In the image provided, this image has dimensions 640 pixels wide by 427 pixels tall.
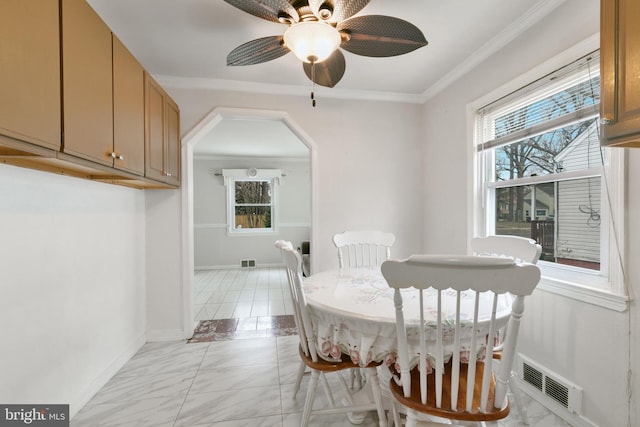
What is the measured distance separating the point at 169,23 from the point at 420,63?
1.92 meters

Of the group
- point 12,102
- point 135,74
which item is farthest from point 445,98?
point 12,102

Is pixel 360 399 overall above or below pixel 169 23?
below

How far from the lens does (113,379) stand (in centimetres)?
202

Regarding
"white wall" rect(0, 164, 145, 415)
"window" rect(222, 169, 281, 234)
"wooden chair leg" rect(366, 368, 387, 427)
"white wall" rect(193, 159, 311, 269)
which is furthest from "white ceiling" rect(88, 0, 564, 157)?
"window" rect(222, 169, 281, 234)

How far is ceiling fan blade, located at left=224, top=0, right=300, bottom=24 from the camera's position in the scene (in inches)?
51.2

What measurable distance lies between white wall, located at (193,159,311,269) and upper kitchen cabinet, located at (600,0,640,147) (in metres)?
5.06

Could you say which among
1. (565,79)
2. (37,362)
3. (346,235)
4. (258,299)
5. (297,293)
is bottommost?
(258,299)

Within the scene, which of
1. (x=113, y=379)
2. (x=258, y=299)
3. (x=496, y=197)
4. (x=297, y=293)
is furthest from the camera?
(x=258, y=299)

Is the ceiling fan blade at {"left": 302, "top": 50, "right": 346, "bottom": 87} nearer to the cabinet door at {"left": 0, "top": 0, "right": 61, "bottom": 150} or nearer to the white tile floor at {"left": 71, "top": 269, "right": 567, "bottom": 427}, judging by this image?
the cabinet door at {"left": 0, "top": 0, "right": 61, "bottom": 150}

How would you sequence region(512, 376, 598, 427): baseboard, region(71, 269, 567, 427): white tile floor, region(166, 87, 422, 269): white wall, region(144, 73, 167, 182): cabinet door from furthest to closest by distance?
region(166, 87, 422, 269): white wall, region(144, 73, 167, 182): cabinet door, region(71, 269, 567, 427): white tile floor, region(512, 376, 598, 427): baseboard

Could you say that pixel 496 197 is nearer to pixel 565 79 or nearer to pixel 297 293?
pixel 565 79

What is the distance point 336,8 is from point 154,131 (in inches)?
59.8

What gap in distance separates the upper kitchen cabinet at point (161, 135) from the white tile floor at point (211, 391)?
4.74 feet

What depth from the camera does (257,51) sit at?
5.33 feet
